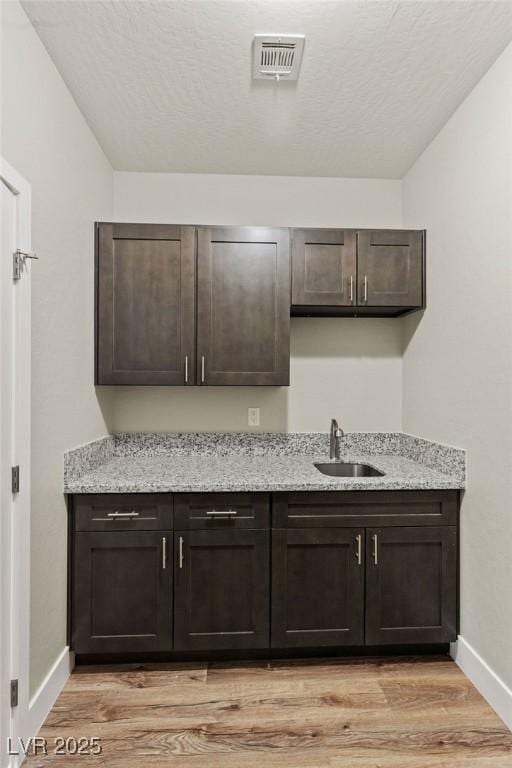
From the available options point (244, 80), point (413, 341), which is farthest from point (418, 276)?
point (244, 80)

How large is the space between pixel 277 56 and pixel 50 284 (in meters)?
1.35

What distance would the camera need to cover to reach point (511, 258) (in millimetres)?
1763

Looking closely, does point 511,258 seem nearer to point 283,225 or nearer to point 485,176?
point 485,176

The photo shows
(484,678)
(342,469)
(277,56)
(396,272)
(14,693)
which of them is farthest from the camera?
(342,469)

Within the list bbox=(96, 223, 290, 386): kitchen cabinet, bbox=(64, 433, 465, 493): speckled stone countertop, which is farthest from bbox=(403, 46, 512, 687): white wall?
bbox=(96, 223, 290, 386): kitchen cabinet

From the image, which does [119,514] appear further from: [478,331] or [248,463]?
[478,331]

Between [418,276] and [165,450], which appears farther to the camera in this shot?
[165,450]

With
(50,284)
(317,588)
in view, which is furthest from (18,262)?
A: (317,588)

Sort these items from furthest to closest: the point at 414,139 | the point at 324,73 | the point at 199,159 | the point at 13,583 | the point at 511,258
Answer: the point at 199,159 < the point at 414,139 < the point at 324,73 < the point at 511,258 < the point at 13,583

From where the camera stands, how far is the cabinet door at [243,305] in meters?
2.46

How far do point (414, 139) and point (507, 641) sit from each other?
2.51 meters

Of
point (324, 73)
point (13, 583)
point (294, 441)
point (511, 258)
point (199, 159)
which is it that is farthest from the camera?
point (294, 441)

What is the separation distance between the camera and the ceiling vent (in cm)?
170

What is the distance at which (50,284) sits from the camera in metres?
1.85
